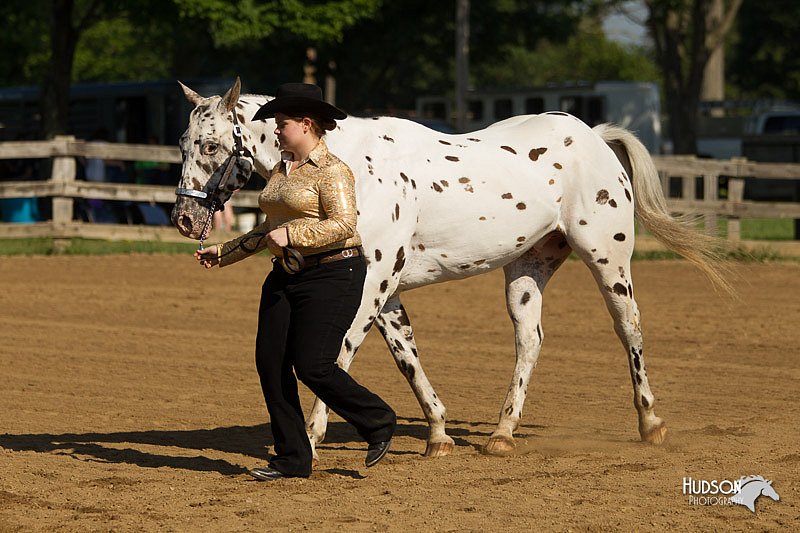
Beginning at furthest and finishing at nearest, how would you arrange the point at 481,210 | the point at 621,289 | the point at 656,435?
the point at 621,289, the point at 656,435, the point at 481,210

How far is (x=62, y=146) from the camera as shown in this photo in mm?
17922

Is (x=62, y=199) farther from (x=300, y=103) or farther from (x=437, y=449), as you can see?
(x=300, y=103)

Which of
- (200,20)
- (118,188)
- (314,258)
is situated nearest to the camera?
(314,258)

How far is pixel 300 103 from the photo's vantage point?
5984 millimetres

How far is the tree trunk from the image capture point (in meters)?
23.4

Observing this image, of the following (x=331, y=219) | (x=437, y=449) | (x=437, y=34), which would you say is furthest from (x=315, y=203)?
(x=437, y=34)

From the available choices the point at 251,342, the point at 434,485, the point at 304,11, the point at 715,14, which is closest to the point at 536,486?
the point at 434,485

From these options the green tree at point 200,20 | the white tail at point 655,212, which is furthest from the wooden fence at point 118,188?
the white tail at point 655,212

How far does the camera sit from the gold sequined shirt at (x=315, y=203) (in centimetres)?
587

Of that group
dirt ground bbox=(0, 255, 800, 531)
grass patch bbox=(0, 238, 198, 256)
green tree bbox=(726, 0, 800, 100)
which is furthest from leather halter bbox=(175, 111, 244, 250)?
green tree bbox=(726, 0, 800, 100)

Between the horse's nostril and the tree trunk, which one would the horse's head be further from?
the tree trunk

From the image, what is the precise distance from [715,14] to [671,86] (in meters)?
2.65

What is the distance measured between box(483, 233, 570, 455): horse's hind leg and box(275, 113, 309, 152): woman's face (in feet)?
7.38

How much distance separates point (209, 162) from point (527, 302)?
7.55 ft
